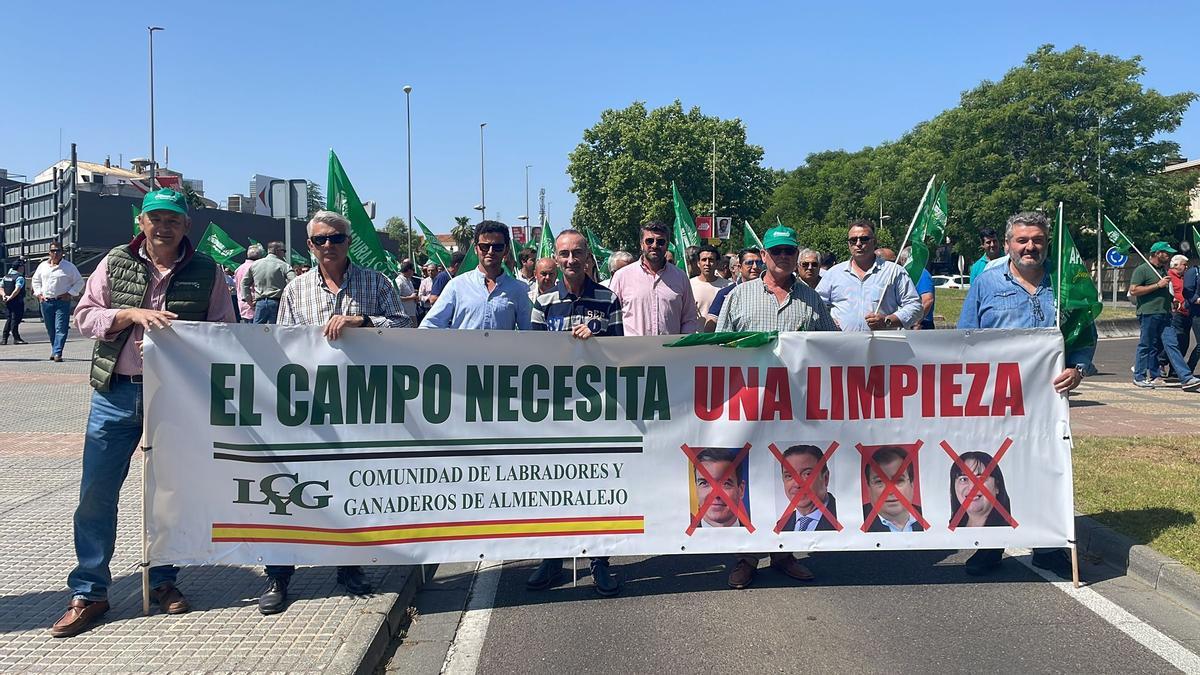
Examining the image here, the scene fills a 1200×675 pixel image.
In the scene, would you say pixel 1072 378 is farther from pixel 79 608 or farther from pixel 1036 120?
pixel 1036 120

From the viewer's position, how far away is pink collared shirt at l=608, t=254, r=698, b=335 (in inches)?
242

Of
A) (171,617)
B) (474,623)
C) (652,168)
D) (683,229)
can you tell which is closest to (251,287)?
(683,229)

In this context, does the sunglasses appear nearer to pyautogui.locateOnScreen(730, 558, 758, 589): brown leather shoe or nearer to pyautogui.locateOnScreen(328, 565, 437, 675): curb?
pyautogui.locateOnScreen(328, 565, 437, 675): curb

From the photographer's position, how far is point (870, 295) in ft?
23.5

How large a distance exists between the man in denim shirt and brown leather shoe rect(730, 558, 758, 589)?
1224 millimetres

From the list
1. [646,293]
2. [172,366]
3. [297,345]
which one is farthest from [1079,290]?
[172,366]

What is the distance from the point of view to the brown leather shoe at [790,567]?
17.4ft

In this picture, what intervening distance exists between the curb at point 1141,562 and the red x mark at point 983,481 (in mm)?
758

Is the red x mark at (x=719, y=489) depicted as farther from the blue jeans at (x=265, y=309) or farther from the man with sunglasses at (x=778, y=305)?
the blue jeans at (x=265, y=309)

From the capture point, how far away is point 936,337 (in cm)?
518

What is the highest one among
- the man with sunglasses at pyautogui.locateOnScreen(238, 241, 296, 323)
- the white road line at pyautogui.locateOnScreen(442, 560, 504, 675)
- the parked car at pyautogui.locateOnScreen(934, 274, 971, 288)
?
the parked car at pyautogui.locateOnScreen(934, 274, 971, 288)

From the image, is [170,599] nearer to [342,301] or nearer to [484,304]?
[342,301]

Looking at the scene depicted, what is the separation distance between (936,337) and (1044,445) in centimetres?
82

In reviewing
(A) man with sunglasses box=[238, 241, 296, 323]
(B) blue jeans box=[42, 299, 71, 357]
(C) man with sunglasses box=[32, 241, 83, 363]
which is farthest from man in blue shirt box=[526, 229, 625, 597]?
(B) blue jeans box=[42, 299, 71, 357]
